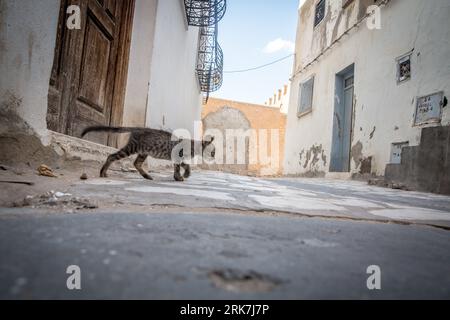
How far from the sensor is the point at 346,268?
2.01 feet

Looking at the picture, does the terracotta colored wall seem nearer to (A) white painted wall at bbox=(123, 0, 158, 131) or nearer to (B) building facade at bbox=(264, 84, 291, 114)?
(B) building facade at bbox=(264, 84, 291, 114)

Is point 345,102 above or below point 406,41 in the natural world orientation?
below

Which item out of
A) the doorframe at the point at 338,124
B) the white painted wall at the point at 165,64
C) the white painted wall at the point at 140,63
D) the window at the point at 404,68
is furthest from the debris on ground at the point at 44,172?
the doorframe at the point at 338,124

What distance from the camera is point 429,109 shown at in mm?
5121

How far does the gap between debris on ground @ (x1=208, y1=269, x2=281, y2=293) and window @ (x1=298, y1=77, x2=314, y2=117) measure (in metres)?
10.2

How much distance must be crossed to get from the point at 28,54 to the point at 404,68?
6608mm

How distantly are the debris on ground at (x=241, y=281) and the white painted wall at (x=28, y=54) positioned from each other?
1.94 m

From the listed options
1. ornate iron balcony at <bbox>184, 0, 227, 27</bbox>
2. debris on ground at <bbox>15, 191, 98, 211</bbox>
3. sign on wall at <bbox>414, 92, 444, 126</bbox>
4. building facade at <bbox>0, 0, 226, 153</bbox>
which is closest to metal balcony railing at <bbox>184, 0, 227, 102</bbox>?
ornate iron balcony at <bbox>184, 0, 227, 27</bbox>

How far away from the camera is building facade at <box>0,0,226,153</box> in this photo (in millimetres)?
1844

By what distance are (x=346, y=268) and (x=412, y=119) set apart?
6079 millimetres
